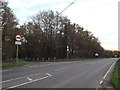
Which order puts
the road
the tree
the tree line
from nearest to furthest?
1. the road
2. the tree
3. the tree line

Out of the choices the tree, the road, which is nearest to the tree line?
the tree

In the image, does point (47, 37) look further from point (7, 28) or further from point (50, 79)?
point (50, 79)

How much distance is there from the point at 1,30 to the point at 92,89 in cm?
3016

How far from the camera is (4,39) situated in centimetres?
4181

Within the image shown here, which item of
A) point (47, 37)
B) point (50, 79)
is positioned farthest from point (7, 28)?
point (47, 37)

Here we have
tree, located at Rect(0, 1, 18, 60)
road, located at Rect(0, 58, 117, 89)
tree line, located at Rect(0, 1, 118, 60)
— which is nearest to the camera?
road, located at Rect(0, 58, 117, 89)

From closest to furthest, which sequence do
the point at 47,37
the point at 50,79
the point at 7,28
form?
the point at 50,79 → the point at 7,28 → the point at 47,37

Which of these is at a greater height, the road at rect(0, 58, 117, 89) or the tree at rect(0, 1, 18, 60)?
the tree at rect(0, 1, 18, 60)

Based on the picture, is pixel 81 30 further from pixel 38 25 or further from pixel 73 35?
pixel 38 25

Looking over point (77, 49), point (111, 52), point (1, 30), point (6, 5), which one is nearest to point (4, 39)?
point (1, 30)

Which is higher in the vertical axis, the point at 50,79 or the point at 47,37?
the point at 47,37

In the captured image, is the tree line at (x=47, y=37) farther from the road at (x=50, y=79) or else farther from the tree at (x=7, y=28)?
the road at (x=50, y=79)

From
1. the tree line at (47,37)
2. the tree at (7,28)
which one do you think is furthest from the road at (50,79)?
the tree line at (47,37)

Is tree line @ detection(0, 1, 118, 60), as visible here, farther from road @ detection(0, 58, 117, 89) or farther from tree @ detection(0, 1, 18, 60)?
road @ detection(0, 58, 117, 89)
